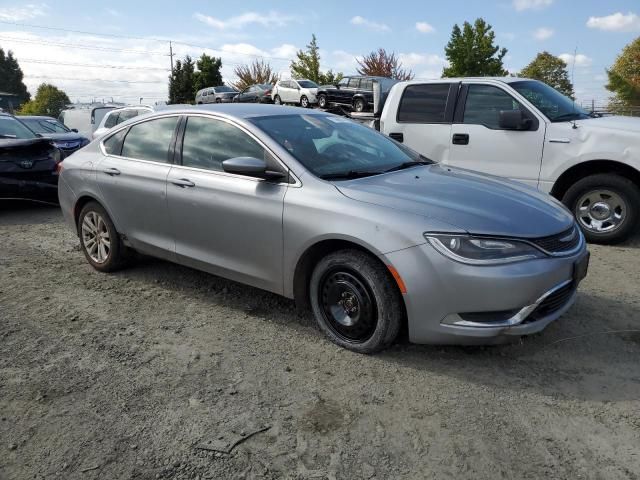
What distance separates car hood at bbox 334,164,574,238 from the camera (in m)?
3.17

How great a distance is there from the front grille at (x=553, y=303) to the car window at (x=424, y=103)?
4.04m

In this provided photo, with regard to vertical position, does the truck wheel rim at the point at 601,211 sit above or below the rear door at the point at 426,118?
below

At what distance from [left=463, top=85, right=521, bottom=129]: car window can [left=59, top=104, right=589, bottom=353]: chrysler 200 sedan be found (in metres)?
2.42

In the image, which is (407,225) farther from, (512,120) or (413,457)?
(512,120)

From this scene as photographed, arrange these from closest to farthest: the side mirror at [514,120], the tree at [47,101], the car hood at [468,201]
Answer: the car hood at [468,201] < the side mirror at [514,120] < the tree at [47,101]

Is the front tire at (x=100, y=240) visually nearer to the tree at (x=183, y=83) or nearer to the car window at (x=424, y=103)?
the car window at (x=424, y=103)

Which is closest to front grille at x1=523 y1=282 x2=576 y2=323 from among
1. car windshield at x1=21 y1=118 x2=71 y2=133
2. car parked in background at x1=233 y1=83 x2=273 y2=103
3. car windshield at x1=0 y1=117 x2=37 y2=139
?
car windshield at x1=0 y1=117 x2=37 y2=139

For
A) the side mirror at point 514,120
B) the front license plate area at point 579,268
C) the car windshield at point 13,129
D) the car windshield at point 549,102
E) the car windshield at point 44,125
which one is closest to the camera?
the front license plate area at point 579,268

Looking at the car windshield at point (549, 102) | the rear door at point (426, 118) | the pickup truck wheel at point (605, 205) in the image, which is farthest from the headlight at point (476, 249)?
the rear door at point (426, 118)

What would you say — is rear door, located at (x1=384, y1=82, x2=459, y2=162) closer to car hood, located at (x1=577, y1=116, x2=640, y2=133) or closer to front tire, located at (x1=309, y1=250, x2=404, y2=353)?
car hood, located at (x1=577, y1=116, x2=640, y2=133)

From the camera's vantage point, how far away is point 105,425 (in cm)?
281

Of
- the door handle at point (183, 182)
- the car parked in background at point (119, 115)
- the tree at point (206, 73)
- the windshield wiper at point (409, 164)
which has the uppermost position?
the tree at point (206, 73)

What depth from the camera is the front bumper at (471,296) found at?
9.91 ft

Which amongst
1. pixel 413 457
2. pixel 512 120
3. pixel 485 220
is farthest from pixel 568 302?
pixel 512 120
